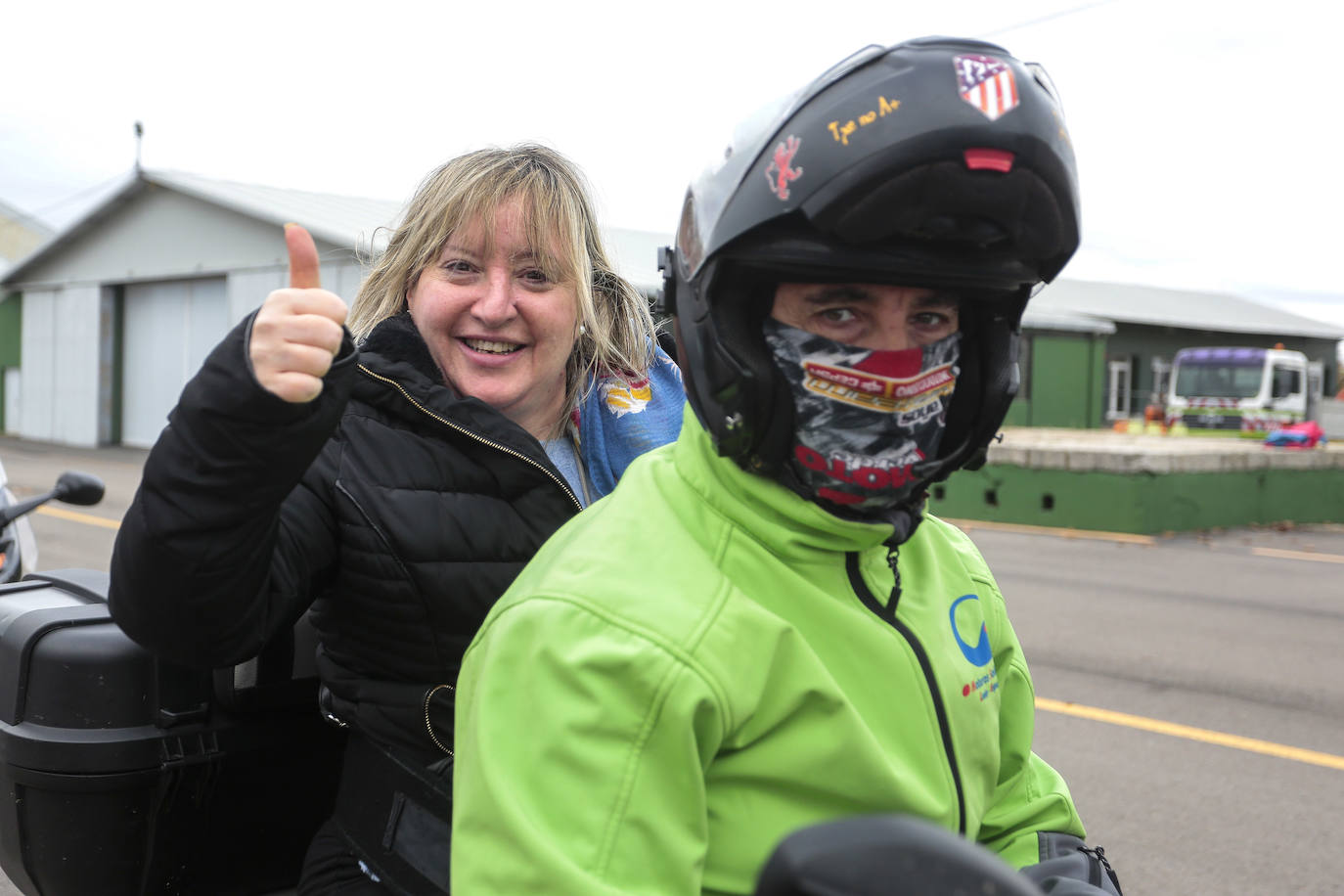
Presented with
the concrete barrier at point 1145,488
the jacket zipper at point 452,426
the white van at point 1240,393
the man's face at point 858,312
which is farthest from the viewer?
the white van at point 1240,393

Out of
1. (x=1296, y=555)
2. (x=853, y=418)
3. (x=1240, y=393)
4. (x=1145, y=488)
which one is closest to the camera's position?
(x=853, y=418)

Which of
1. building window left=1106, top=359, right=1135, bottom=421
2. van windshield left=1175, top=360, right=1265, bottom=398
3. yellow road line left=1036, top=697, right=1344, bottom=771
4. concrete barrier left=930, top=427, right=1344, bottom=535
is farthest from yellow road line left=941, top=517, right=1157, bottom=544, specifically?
building window left=1106, top=359, right=1135, bottom=421

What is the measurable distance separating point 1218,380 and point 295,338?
30.1 m

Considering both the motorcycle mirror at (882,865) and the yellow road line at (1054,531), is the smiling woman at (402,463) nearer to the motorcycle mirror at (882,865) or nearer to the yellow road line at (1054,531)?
the motorcycle mirror at (882,865)

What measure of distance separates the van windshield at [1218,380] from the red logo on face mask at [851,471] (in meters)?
29.5

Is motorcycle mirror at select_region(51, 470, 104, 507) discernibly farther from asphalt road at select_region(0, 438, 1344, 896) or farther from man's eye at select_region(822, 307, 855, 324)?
man's eye at select_region(822, 307, 855, 324)

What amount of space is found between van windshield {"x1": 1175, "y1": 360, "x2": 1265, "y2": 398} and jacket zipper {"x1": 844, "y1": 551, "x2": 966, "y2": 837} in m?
29.4

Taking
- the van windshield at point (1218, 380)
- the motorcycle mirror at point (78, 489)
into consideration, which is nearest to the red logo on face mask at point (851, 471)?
the motorcycle mirror at point (78, 489)

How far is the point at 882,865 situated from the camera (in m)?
0.68

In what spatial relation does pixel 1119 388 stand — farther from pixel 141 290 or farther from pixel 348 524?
pixel 348 524

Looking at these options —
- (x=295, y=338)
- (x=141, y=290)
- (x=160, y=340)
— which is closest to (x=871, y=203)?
(x=295, y=338)

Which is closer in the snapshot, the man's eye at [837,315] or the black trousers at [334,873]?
the man's eye at [837,315]

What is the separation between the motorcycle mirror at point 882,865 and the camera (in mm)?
679

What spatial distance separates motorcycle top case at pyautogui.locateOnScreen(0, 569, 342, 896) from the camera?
1845mm
